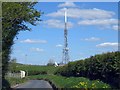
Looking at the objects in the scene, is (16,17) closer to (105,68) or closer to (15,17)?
(15,17)

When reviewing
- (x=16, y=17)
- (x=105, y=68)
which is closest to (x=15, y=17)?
(x=16, y=17)

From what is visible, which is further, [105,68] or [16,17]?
[105,68]

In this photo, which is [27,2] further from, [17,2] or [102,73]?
[102,73]

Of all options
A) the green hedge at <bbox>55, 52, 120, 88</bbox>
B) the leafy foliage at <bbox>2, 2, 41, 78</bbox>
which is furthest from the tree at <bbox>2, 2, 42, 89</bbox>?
the green hedge at <bbox>55, 52, 120, 88</bbox>

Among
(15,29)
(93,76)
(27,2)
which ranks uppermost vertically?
(27,2)

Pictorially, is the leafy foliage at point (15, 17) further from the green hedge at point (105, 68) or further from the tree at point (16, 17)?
the green hedge at point (105, 68)

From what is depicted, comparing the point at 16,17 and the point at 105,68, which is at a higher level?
the point at 16,17

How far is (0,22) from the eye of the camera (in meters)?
22.7

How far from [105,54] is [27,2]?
39.5ft

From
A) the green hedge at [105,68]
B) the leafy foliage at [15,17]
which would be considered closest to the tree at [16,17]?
the leafy foliage at [15,17]

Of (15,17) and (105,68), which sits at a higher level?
(15,17)

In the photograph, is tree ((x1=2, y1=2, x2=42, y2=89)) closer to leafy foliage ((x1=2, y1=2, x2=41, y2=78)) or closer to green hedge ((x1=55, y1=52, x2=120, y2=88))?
leafy foliage ((x1=2, y1=2, x2=41, y2=78))

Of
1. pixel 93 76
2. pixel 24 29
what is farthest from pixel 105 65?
pixel 24 29

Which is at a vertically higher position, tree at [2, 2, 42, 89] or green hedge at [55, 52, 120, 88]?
tree at [2, 2, 42, 89]
